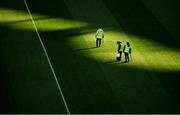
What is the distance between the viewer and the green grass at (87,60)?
24891 mm

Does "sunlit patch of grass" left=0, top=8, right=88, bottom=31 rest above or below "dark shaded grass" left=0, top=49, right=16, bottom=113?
above

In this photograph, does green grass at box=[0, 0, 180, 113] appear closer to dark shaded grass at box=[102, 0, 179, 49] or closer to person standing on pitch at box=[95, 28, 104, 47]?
dark shaded grass at box=[102, 0, 179, 49]

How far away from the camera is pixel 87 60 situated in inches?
1155

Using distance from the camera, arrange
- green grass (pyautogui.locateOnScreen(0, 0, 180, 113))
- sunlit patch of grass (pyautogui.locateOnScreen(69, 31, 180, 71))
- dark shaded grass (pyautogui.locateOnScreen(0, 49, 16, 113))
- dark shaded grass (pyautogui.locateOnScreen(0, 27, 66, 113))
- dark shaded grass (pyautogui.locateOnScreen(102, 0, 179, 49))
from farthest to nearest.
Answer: dark shaded grass (pyautogui.locateOnScreen(102, 0, 179, 49)), sunlit patch of grass (pyautogui.locateOnScreen(69, 31, 180, 71)), green grass (pyautogui.locateOnScreen(0, 0, 180, 113)), dark shaded grass (pyautogui.locateOnScreen(0, 27, 66, 113)), dark shaded grass (pyautogui.locateOnScreen(0, 49, 16, 113))

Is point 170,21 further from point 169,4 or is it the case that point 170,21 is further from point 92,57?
point 92,57

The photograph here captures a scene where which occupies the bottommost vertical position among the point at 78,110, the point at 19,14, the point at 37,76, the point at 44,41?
the point at 78,110

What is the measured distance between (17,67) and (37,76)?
67.5 inches

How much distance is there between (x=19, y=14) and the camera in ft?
117

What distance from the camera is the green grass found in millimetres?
24891

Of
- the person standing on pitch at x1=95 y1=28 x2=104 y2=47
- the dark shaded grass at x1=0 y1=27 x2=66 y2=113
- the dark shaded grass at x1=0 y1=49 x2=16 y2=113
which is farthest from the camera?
the person standing on pitch at x1=95 y1=28 x2=104 y2=47

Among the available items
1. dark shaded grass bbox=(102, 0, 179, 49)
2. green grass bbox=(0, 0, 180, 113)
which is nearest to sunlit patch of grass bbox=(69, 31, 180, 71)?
green grass bbox=(0, 0, 180, 113)

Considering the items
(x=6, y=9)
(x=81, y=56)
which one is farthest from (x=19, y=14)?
(x=81, y=56)

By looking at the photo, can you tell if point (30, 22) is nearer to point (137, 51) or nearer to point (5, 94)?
point (137, 51)

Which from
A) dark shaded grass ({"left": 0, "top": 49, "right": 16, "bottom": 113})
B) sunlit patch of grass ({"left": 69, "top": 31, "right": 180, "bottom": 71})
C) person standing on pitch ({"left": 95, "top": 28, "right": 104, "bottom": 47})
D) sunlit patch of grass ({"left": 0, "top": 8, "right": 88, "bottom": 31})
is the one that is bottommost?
dark shaded grass ({"left": 0, "top": 49, "right": 16, "bottom": 113})
